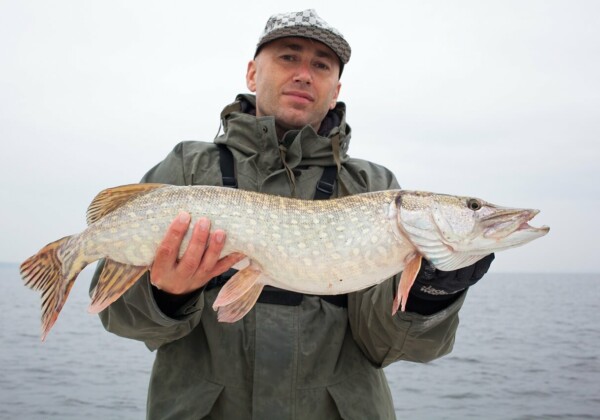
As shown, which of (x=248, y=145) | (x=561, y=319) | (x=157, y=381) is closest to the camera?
(x=157, y=381)

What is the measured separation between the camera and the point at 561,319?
74.1ft

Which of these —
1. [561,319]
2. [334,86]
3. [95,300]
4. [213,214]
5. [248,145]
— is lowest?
[561,319]

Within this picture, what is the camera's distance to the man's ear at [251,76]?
3518 millimetres

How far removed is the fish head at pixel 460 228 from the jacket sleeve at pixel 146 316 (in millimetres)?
1118

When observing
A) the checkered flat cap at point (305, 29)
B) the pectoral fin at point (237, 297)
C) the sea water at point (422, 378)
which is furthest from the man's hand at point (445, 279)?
the sea water at point (422, 378)

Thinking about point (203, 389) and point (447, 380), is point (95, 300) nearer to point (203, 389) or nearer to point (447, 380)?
point (203, 389)

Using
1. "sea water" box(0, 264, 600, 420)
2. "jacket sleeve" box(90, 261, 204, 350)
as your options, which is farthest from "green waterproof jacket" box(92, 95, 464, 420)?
"sea water" box(0, 264, 600, 420)

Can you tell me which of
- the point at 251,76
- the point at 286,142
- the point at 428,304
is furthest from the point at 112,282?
the point at 251,76

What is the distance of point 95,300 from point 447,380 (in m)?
10.1

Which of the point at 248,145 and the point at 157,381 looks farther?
the point at 248,145

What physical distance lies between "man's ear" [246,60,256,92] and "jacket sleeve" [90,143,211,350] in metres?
1.58

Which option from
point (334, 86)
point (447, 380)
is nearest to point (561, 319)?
point (447, 380)

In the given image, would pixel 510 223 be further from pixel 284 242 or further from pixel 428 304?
pixel 284 242

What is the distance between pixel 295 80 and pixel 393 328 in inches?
60.9
